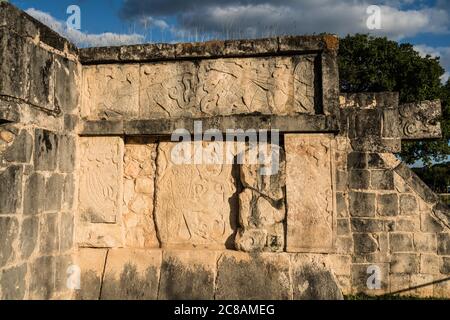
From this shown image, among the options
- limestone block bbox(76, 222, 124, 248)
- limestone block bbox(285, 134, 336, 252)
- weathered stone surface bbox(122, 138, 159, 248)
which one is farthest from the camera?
weathered stone surface bbox(122, 138, 159, 248)

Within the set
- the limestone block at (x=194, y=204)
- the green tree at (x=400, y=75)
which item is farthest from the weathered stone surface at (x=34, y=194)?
the green tree at (x=400, y=75)

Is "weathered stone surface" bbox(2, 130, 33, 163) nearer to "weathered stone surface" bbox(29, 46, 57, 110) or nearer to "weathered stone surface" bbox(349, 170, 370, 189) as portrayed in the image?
"weathered stone surface" bbox(29, 46, 57, 110)

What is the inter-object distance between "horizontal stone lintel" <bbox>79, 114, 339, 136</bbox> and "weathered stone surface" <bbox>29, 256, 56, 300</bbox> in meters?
1.28

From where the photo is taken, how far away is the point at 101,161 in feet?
12.7

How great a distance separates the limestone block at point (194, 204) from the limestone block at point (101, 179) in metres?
0.42

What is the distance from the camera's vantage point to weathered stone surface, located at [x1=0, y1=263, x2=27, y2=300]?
2881 mm

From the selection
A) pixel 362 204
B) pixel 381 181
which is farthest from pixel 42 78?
pixel 381 181

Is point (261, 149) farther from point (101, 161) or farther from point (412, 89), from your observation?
point (412, 89)

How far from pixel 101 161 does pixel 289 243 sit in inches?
79.4

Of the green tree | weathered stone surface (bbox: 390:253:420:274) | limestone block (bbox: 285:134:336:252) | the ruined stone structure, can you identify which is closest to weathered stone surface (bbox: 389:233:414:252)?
weathered stone surface (bbox: 390:253:420:274)

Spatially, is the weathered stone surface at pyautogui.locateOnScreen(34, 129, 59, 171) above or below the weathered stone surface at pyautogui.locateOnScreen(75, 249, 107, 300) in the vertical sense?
above

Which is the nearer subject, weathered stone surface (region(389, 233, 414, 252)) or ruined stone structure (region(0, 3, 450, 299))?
ruined stone structure (region(0, 3, 450, 299))

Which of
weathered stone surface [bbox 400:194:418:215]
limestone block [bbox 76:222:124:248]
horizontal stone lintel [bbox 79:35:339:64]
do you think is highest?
horizontal stone lintel [bbox 79:35:339:64]
